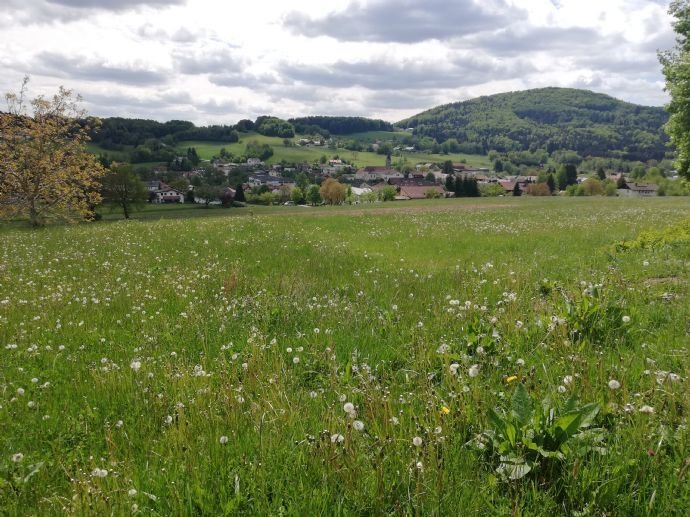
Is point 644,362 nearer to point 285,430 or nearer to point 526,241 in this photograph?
point 285,430

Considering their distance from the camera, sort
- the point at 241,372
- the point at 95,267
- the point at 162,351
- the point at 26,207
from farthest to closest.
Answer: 1. the point at 26,207
2. the point at 95,267
3. the point at 162,351
4. the point at 241,372

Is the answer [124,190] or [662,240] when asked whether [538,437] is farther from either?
[124,190]

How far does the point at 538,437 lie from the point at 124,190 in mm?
90206

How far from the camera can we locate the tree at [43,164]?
112 ft

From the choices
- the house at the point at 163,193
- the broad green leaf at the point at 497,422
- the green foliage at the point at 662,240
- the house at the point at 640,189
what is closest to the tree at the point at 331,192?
the house at the point at 163,193

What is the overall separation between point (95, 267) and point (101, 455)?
10916 millimetres

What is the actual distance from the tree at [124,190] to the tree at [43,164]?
45.4m

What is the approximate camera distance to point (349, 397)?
487 centimetres

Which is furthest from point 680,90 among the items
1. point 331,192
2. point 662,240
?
point 331,192

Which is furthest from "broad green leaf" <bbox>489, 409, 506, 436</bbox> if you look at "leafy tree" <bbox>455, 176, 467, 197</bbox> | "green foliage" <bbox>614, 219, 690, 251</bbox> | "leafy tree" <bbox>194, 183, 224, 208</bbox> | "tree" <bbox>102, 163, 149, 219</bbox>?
"leafy tree" <bbox>194, 183, 224, 208</bbox>

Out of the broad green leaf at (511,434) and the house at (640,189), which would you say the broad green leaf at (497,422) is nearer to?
the broad green leaf at (511,434)

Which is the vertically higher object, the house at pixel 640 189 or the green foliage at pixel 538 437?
the house at pixel 640 189

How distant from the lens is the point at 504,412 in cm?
390

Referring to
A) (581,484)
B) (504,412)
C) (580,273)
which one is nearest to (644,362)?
(504,412)
